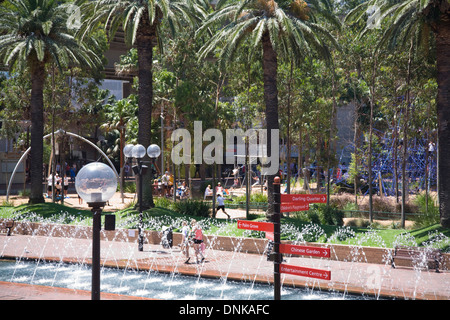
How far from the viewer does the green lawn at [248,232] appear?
55.5 feet

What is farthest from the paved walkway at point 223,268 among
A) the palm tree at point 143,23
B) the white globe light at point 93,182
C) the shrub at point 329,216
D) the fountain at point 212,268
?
the white globe light at point 93,182

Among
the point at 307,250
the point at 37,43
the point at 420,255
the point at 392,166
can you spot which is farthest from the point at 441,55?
the point at 37,43

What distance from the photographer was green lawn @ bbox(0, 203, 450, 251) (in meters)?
16.9

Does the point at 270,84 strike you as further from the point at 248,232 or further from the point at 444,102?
the point at 444,102

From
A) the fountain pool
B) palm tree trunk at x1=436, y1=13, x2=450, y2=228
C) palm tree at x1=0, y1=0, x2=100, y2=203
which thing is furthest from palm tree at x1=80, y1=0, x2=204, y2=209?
palm tree trunk at x1=436, y1=13, x2=450, y2=228

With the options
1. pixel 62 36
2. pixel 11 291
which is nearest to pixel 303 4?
pixel 62 36

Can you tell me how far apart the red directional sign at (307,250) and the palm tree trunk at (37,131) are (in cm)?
2061

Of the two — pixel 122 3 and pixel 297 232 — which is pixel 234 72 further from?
pixel 297 232

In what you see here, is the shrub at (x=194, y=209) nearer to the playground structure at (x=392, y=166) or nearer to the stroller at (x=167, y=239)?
the stroller at (x=167, y=239)

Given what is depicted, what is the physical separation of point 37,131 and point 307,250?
21236mm

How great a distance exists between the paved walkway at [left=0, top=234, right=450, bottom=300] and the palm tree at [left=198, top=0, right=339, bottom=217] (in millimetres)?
4219

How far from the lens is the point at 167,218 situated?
70.2 ft

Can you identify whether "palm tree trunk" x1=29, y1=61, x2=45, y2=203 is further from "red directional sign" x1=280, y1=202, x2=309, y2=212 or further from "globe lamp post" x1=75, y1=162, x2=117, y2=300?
"red directional sign" x1=280, y1=202, x2=309, y2=212

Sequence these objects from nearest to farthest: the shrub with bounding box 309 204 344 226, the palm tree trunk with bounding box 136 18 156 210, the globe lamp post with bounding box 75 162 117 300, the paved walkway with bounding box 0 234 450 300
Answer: the globe lamp post with bounding box 75 162 117 300
the paved walkway with bounding box 0 234 450 300
the shrub with bounding box 309 204 344 226
the palm tree trunk with bounding box 136 18 156 210
